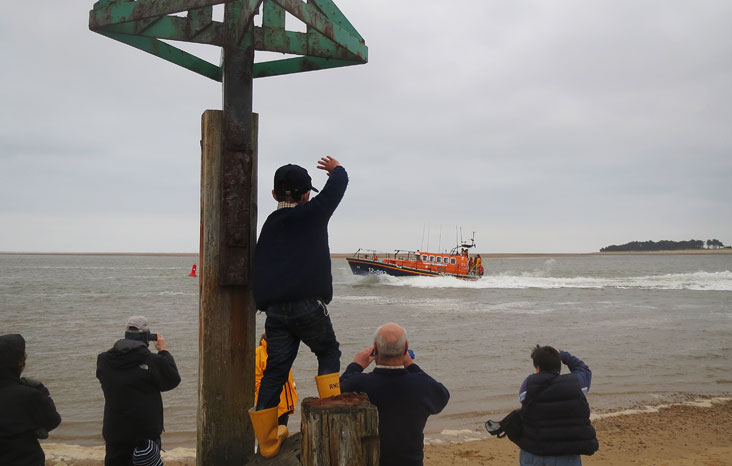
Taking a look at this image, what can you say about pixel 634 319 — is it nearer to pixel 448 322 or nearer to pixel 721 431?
pixel 448 322

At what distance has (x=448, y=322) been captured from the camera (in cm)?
1947

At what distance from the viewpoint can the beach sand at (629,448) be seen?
5.91 meters

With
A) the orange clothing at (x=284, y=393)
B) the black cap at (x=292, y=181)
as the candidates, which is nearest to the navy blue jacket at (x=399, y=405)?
the orange clothing at (x=284, y=393)

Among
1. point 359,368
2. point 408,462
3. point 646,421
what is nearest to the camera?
point 408,462

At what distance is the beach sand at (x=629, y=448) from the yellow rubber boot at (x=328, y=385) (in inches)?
154

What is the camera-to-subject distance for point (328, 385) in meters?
2.47

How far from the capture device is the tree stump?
5.89ft

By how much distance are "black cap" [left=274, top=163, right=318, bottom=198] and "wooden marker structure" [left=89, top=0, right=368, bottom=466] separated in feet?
0.44

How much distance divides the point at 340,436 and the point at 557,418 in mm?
1911

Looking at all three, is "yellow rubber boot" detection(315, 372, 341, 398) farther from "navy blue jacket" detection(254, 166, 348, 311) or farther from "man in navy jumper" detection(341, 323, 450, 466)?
"navy blue jacket" detection(254, 166, 348, 311)

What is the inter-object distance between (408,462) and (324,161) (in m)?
1.40

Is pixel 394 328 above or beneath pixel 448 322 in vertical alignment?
above

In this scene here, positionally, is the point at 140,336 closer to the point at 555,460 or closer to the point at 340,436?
the point at 340,436

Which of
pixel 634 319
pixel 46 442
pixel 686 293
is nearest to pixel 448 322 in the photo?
pixel 634 319
